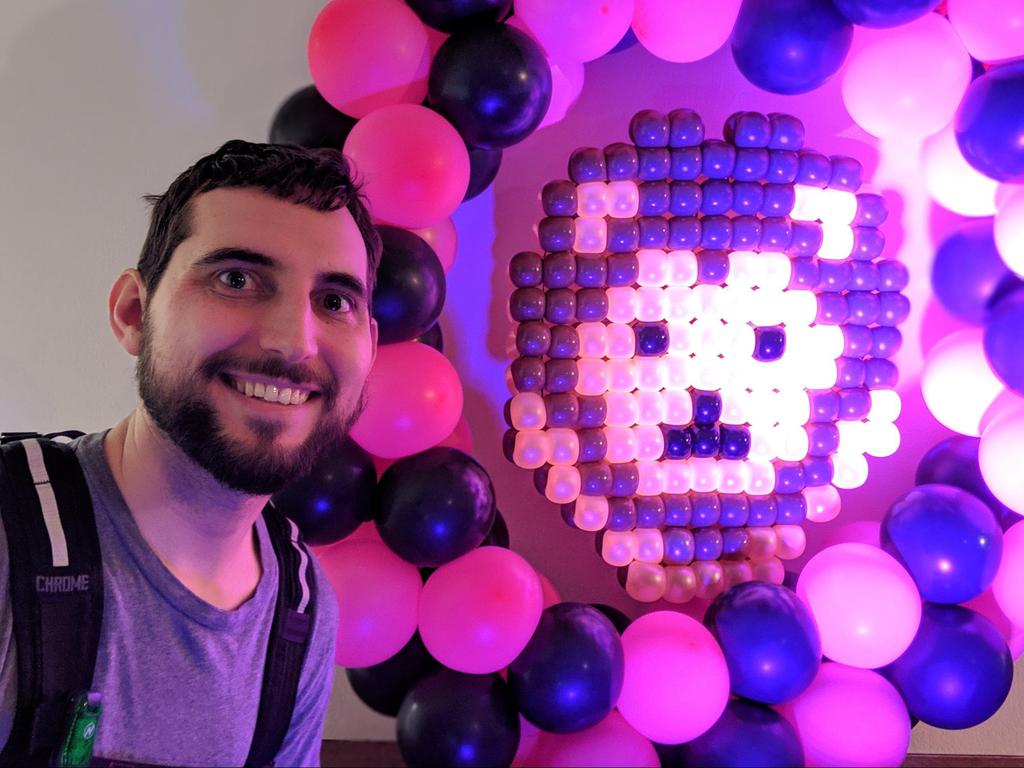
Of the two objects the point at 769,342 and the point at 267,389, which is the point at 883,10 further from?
the point at 267,389

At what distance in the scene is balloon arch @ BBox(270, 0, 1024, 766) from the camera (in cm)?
144

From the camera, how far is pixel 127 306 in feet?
3.48

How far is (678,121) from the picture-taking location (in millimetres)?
1640

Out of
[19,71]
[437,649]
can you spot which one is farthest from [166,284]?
[19,71]

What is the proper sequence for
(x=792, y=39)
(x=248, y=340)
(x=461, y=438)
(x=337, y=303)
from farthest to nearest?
(x=461, y=438) < (x=792, y=39) < (x=337, y=303) < (x=248, y=340)

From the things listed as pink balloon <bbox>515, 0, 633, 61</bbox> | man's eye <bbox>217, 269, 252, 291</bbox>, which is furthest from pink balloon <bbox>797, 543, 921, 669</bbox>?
man's eye <bbox>217, 269, 252, 291</bbox>

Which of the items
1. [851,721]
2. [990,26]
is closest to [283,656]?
[851,721]

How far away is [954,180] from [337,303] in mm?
1314

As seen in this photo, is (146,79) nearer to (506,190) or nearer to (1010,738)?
(506,190)

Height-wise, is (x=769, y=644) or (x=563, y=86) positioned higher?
(x=563, y=86)

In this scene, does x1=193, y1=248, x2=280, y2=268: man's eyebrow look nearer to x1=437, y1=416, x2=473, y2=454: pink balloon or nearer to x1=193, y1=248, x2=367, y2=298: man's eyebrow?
x1=193, y1=248, x2=367, y2=298: man's eyebrow

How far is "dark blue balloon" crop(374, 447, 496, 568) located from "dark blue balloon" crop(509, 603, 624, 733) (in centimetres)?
22

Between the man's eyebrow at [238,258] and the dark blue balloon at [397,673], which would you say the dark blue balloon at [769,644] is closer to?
the dark blue balloon at [397,673]

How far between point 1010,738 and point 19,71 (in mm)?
2810
